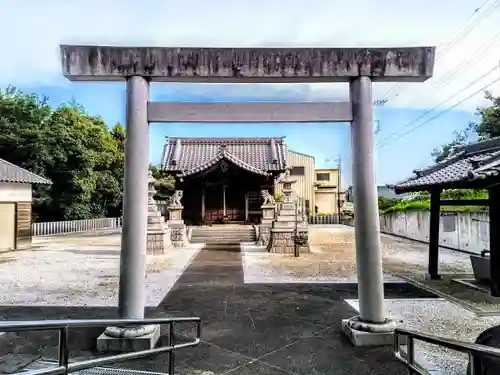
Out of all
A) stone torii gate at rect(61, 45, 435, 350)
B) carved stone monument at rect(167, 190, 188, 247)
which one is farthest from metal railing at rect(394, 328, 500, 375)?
carved stone monument at rect(167, 190, 188, 247)

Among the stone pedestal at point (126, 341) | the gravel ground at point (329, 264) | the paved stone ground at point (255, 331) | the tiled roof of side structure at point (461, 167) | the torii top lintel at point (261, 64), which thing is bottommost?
the gravel ground at point (329, 264)

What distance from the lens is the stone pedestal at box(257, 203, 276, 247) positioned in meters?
16.7

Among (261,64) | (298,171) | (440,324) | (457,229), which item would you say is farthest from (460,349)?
(298,171)

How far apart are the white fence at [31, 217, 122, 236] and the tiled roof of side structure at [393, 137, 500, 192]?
18.6 meters

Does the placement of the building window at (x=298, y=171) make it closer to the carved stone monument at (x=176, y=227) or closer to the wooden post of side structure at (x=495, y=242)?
the carved stone monument at (x=176, y=227)

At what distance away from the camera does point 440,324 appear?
5.35 m

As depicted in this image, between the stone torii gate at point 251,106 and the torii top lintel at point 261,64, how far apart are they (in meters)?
0.01

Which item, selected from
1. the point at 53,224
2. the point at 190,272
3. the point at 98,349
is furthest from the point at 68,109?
the point at 98,349

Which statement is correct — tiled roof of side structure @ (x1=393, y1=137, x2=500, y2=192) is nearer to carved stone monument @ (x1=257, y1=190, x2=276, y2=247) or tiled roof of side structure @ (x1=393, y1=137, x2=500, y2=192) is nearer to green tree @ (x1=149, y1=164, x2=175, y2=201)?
carved stone monument @ (x1=257, y1=190, x2=276, y2=247)

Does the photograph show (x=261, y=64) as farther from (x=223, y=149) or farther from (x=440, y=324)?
(x=223, y=149)

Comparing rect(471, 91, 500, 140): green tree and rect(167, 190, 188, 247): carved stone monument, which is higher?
rect(471, 91, 500, 140): green tree

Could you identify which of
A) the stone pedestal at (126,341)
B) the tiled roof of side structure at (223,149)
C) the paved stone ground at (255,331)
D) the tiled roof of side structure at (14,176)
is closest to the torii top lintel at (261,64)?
the stone pedestal at (126,341)

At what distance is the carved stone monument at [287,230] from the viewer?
46.2ft

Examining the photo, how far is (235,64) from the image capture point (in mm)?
4457
